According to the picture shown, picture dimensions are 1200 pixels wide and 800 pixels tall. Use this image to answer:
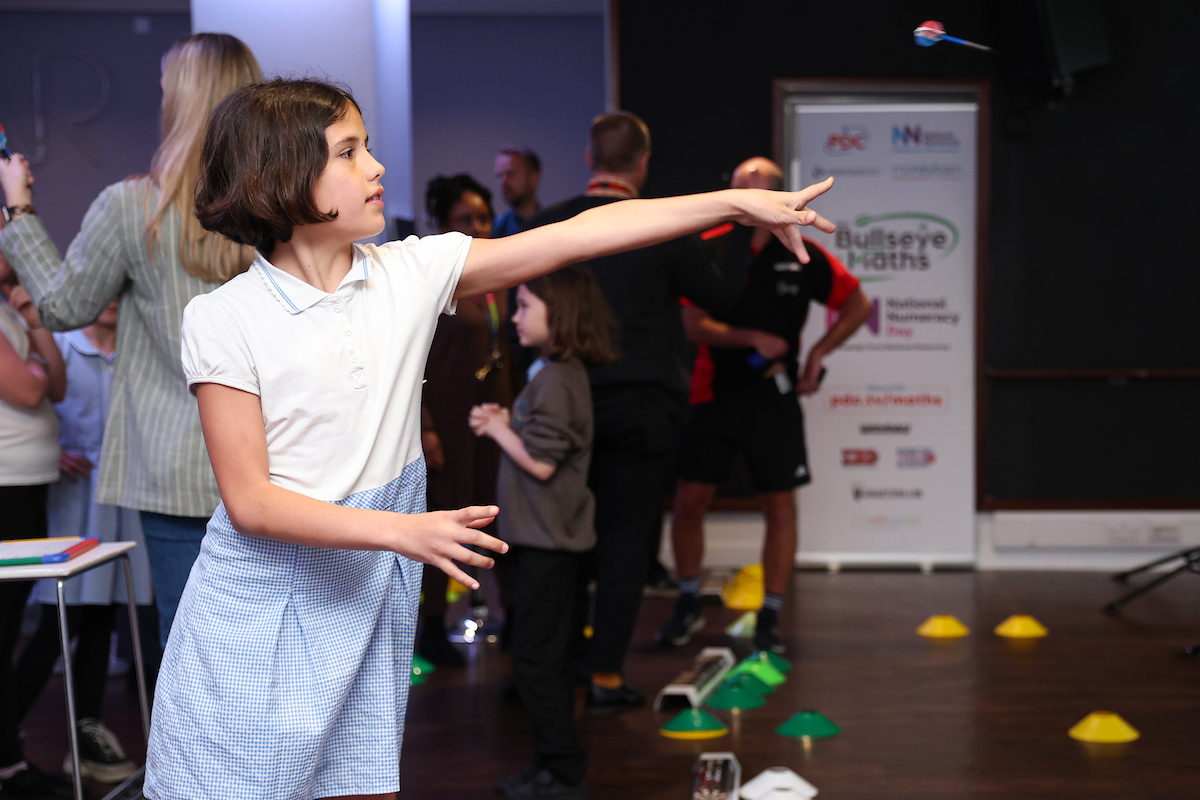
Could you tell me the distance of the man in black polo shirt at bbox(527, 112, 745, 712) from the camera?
10.8 feet

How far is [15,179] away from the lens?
7.05 ft

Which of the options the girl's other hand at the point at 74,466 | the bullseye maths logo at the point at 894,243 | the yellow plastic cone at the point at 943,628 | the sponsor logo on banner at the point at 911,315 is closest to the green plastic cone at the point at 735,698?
the yellow plastic cone at the point at 943,628

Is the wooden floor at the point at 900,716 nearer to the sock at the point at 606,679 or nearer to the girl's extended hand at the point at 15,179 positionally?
the sock at the point at 606,679

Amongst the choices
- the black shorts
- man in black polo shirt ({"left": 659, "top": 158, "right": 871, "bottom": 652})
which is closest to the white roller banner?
man in black polo shirt ({"left": 659, "top": 158, "right": 871, "bottom": 652})

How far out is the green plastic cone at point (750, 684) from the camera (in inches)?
138

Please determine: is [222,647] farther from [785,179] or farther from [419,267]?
[785,179]

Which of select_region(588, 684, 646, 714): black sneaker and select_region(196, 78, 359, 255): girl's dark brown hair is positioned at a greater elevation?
select_region(196, 78, 359, 255): girl's dark brown hair

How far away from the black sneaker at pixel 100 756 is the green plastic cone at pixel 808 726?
1839mm

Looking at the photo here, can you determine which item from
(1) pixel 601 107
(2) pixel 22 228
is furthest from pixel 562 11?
(2) pixel 22 228

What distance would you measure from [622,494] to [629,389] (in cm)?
33

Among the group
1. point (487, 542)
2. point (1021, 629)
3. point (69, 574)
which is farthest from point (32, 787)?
point (1021, 629)

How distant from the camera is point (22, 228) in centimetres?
216

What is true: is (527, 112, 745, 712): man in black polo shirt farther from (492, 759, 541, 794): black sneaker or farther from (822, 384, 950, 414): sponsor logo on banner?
(822, 384, 950, 414): sponsor logo on banner

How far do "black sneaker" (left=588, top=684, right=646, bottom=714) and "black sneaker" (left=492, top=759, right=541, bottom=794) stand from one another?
2.10 feet
